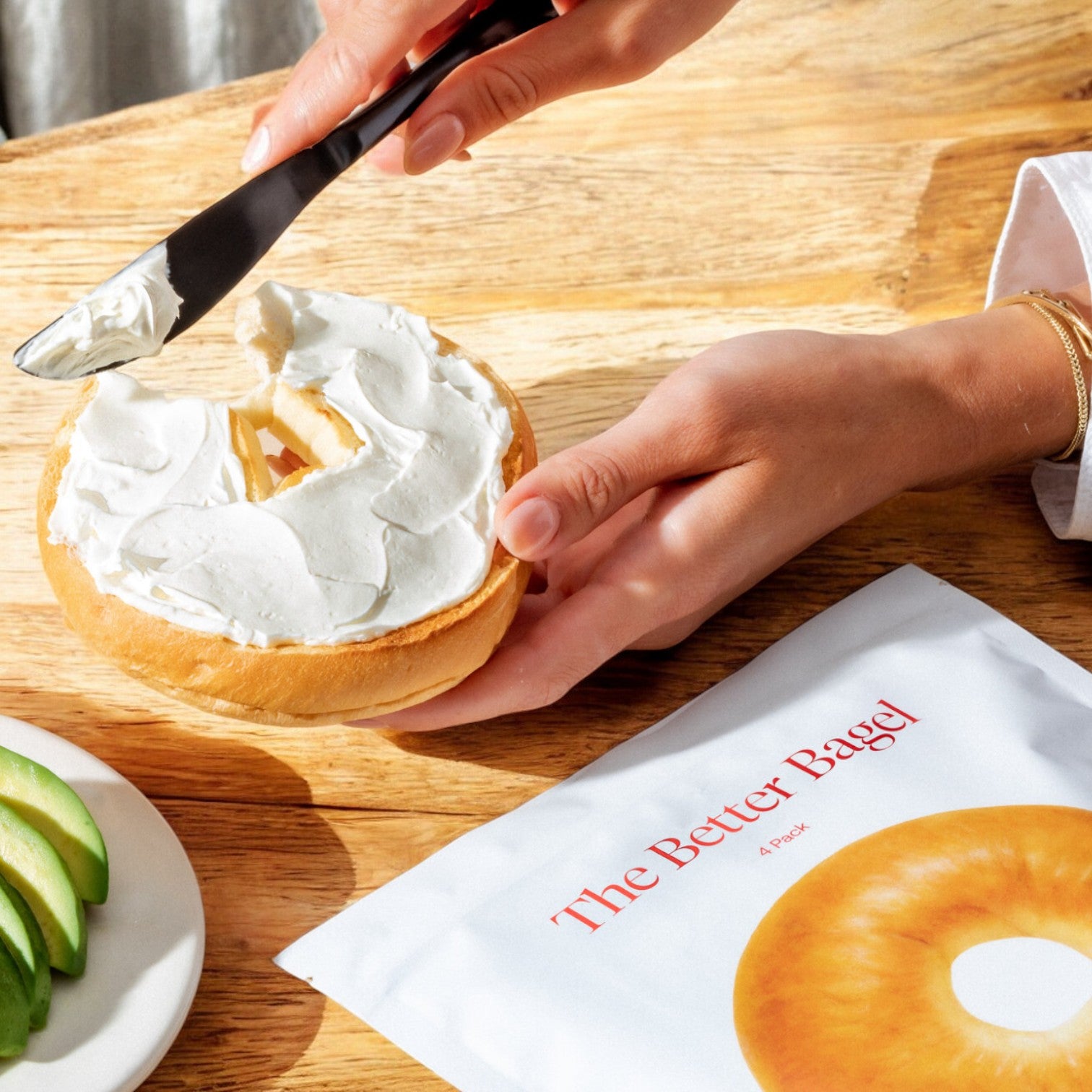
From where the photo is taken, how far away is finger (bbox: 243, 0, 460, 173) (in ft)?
3.63

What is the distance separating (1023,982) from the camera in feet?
2.61

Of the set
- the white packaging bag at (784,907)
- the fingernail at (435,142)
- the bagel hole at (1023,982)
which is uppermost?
the fingernail at (435,142)

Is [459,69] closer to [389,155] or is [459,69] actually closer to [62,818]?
[389,155]

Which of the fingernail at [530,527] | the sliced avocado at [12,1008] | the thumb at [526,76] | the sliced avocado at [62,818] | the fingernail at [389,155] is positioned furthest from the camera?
the fingernail at [389,155]

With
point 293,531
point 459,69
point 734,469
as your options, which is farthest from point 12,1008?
point 459,69

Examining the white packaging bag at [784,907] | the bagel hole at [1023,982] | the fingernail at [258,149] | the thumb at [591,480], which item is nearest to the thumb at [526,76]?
the fingernail at [258,149]

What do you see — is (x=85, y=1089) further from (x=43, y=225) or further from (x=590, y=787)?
(x=43, y=225)

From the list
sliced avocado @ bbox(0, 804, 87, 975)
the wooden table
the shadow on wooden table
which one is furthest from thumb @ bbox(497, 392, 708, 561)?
sliced avocado @ bbox(0, 804, 87, 975)

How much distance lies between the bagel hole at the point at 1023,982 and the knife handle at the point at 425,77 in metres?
0.81

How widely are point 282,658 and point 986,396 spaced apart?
2.50ft

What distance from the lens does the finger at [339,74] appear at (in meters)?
1.11

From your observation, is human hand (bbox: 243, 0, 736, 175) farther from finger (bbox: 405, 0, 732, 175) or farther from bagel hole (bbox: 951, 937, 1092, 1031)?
bagel hole (bbox: 951, 937, 1092, 1031)

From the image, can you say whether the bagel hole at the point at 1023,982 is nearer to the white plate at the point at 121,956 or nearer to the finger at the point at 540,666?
the finger at the point at 540,666

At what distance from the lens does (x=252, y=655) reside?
0.86 m
